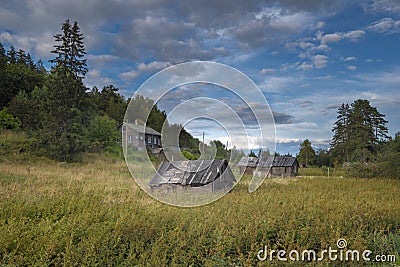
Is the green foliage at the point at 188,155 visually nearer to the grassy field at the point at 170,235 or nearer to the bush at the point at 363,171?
the grassy field at the point at 170,235

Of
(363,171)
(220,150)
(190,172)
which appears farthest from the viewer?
(363,171)

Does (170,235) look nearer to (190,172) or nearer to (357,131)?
(190,172)

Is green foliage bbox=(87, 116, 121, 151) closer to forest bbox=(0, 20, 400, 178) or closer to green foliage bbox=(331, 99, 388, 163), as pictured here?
forest bbox=(0, 20, 400, 178)

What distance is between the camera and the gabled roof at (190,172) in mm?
13039

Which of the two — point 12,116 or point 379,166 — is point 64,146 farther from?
point 379,166

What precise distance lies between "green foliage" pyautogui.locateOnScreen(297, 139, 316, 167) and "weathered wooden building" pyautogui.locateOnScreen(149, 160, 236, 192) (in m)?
54.2

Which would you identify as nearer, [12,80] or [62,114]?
[62,114]

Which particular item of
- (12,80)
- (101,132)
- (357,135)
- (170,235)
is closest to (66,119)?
(101,132)

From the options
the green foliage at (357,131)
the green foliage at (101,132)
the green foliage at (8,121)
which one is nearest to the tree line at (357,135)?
the green foliage at (357,131)

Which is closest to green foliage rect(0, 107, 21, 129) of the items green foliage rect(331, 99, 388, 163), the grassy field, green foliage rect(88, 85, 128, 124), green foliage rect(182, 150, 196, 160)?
green foliage rect(88, 85, 128, 124)

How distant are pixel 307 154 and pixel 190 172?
5676cm

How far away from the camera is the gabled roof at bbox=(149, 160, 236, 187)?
1304 centimetres

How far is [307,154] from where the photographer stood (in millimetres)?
65125

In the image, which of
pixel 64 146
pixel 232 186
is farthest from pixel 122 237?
pixel 64 146
